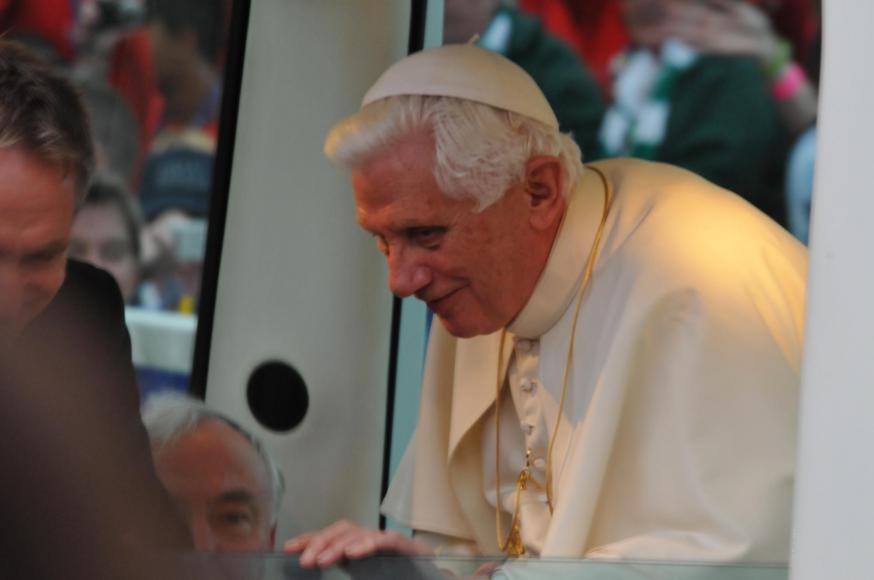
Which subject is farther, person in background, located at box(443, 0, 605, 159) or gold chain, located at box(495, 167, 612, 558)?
person in background, located at box(443, 0, 605, 159)

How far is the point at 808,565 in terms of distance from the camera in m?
1.14

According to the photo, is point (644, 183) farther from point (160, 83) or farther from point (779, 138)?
point (160, 83)

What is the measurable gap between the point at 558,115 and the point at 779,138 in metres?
0.49

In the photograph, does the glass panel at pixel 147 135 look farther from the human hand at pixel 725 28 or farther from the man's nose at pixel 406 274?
the human hand at pixel 725 28

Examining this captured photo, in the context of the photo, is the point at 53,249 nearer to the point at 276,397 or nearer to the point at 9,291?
the point at 9,291

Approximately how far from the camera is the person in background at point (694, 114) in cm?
274

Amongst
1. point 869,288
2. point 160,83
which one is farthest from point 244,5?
point 869,288

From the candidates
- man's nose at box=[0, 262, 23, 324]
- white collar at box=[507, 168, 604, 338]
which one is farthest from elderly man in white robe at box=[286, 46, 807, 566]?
man's nose at box=[0, 262, 23, 324]

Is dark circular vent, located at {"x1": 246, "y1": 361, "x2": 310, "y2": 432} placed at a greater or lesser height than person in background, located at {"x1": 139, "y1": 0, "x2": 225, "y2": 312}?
lesser

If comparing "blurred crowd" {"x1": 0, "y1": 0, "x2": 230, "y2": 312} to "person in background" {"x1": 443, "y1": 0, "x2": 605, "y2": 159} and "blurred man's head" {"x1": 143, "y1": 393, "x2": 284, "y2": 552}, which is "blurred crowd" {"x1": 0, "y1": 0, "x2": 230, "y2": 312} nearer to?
"blurred man's head" {"x1": 143, "y1": 393, "x2": 284, "y2": 552}

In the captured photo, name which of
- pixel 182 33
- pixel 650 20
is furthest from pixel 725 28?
pixel 182 33

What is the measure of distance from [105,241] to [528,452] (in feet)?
2.60

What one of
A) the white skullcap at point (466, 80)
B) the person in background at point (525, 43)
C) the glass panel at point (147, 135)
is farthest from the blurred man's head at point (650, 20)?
the glass panel at point (147, 135)

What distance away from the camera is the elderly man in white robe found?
83.2 inches
